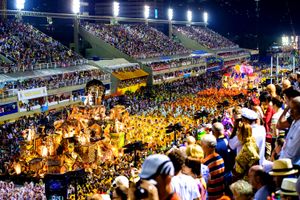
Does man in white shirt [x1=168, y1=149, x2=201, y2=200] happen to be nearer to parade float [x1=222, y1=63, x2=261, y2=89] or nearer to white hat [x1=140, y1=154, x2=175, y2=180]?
white hat [x1=140, y1=154, x2=175, y2=180]

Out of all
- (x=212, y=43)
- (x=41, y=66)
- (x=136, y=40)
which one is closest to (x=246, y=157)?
(x=41, y=66)

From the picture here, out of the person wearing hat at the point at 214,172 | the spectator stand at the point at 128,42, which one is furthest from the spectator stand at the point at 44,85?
the person wearing hat at the point at 214,172

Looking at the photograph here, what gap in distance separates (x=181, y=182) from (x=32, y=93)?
1087 inches

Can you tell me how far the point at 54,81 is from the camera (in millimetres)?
35438

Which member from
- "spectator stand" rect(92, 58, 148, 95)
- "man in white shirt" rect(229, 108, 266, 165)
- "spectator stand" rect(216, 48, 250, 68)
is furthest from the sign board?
"spectator stand" rect(216, 48, 250, 68)

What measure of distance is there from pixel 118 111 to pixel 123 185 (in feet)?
58.6

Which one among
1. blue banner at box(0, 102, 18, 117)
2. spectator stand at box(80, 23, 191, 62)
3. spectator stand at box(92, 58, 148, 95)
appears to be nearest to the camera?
blue banner at box(0, 102, 18, 117)

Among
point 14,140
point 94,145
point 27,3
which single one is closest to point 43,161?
point 94,145

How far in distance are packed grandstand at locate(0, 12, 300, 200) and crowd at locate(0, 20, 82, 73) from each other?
0.14 metres

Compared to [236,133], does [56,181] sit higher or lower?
lower

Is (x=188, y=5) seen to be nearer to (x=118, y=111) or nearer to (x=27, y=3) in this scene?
(x=27, y=3)

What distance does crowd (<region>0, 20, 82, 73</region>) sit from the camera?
35.6m

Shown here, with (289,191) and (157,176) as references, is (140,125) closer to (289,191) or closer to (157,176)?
(289,191)

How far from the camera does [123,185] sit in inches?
231
